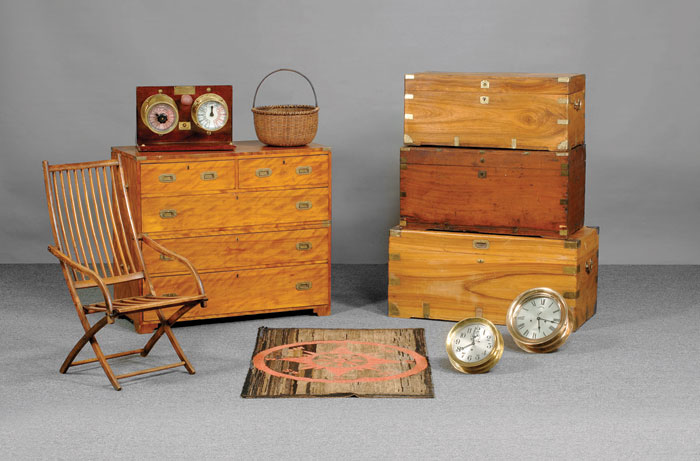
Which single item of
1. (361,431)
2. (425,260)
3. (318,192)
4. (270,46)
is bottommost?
(361,431)

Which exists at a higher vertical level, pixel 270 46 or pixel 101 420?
pixel 270 46

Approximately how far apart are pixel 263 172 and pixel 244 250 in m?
0.46

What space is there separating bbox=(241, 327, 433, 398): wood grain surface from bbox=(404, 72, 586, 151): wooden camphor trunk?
3.76ft

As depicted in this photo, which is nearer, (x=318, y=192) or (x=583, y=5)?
(x=318, y=192)

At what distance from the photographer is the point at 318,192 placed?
5941mm

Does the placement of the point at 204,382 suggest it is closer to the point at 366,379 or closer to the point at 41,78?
the point at 366,379

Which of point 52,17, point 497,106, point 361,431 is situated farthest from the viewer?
point 52,17

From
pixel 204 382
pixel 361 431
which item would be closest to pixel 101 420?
pixel 204 382

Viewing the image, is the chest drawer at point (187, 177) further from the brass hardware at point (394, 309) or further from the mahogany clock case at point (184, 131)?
the brass hardware at point (394, 309)

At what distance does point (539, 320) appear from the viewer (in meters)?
5.38

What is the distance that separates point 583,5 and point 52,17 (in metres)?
3.72

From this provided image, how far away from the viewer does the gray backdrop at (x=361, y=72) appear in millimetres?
7137

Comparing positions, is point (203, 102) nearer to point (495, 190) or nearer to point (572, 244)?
point (495, 190)

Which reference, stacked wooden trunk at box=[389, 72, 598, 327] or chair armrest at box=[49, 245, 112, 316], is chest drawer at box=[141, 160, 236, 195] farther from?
stacked wooden trunk at box=[389, 72, 598, 327]
